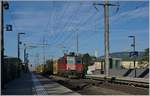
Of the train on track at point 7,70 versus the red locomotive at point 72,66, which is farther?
the red locomotive at point 72,66

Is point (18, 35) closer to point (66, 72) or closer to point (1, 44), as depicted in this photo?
point (66, 72)

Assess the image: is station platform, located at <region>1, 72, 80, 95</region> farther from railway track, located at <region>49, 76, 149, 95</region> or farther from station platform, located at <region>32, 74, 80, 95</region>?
railway track, located at <region>49, 76, 149, 95</region>

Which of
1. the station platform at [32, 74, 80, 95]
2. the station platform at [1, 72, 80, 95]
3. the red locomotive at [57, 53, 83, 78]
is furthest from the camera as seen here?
the red locomotive at [57, 53, 83, 78]

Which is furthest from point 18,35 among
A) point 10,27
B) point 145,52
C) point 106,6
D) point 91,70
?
point 145,52

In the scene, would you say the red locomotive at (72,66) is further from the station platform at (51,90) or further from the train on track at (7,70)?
the station platform at (51,90)

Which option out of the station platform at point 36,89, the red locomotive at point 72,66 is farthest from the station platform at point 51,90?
the red locomotive at point 72,66

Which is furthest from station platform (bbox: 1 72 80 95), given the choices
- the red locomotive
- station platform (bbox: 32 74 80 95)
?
the red locomotive

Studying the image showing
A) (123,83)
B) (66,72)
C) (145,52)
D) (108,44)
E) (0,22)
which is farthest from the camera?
(145,52)

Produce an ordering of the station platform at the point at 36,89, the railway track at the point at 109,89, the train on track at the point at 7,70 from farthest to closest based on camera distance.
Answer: the train on track at the point at 7,70 → the railway track at the point at 109,89 → the station platform at the point at 36,89

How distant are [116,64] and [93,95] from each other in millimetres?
57307

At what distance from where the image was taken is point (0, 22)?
26.1 meters

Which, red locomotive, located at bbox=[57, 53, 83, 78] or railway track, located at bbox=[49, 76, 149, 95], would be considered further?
red locomotive, located at bbox=[57, 53, 83, 78]

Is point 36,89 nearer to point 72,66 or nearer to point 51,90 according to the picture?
point 51,90

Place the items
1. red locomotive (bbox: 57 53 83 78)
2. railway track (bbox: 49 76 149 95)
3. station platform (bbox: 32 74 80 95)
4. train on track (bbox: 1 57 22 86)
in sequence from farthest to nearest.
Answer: red locomotive (bbox: 57 53 83 78) → train on track (bbox: 1 57 22 86) → railway track (bbox: 49 76 149 95) → station platform (bbox: 32 74 80 95)
